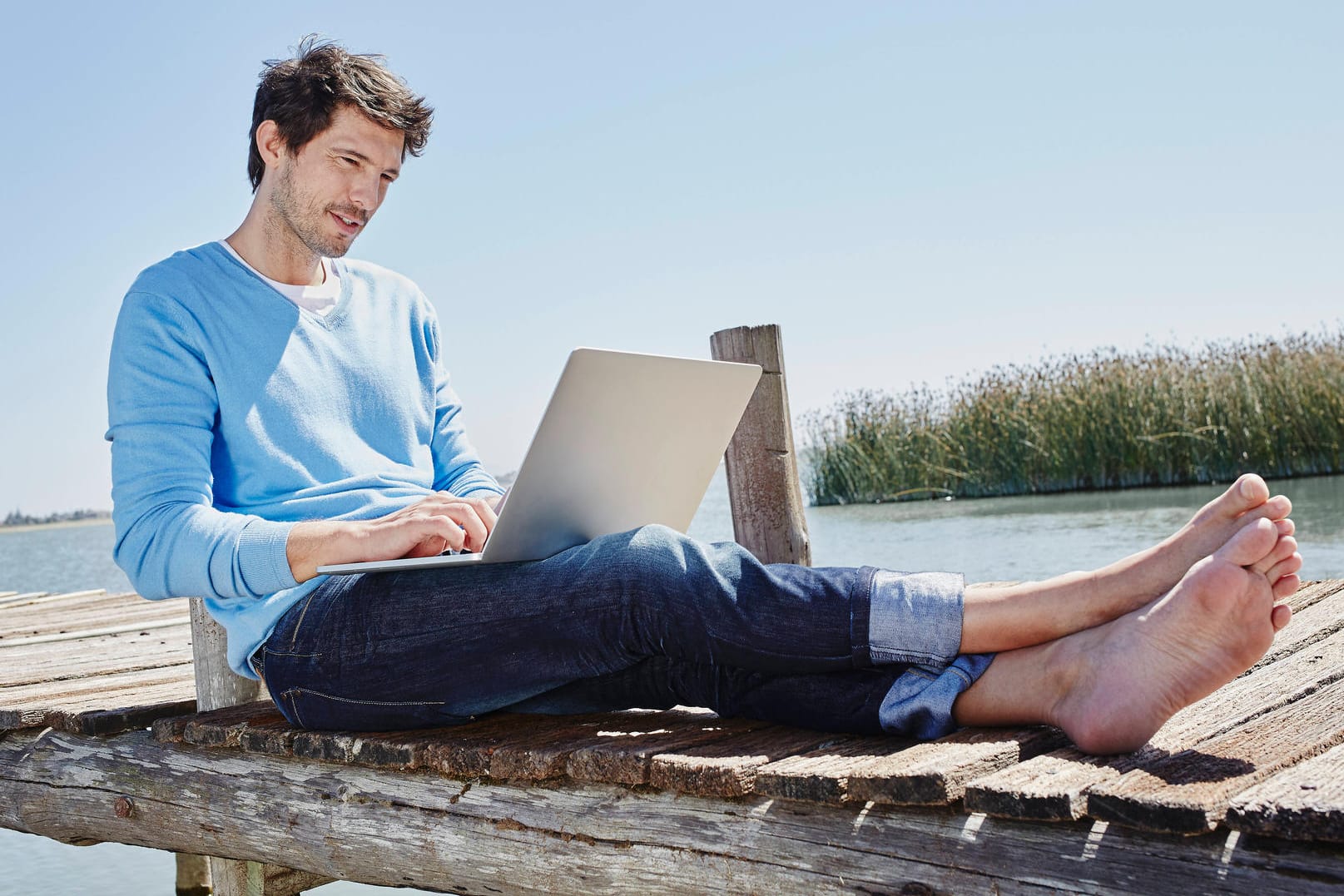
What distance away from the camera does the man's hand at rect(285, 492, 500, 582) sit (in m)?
1.73

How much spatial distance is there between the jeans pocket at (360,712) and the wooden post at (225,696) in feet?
1.19

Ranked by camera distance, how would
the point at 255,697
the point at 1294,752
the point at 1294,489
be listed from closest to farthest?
the point at 1294,752 → the point at 255,697 → the point at 1294,489

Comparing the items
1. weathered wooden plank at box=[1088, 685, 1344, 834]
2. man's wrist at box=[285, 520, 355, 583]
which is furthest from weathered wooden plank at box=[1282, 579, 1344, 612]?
man's wrist at box=[285, 520, 355, 583]

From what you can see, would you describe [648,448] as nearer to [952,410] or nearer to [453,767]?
[453,767]

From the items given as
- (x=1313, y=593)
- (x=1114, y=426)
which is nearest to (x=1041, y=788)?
(x=1313, y=593)

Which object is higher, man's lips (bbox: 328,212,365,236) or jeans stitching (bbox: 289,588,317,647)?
man's lips (bbox: 328,212,365,236)

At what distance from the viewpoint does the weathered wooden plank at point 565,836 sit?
1273 millimetres

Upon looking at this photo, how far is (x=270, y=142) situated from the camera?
7.00 feet

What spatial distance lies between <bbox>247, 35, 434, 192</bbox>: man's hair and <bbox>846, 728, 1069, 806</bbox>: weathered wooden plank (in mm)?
1446

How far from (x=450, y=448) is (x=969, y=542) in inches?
247

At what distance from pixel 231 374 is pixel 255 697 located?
0.78 meters

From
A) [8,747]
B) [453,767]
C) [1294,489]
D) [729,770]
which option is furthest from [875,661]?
[1294,489]

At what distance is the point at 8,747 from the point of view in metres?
2.67

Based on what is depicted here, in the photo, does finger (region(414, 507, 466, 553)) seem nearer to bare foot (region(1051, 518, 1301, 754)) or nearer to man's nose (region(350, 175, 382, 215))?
man's nose (region(350, 175, 382, 215))
